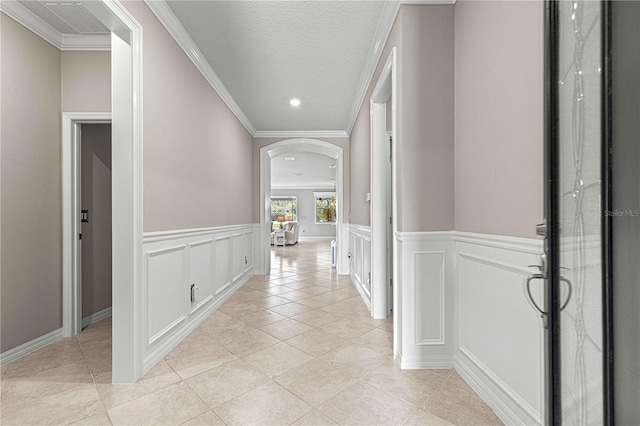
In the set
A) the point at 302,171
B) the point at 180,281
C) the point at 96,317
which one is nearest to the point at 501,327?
the point at 180,281

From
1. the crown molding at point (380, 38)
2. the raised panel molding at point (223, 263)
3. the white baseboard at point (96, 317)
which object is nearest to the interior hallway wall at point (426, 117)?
the crown molding at point (380, 38)

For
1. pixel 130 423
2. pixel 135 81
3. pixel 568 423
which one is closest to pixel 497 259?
pixel 568 423

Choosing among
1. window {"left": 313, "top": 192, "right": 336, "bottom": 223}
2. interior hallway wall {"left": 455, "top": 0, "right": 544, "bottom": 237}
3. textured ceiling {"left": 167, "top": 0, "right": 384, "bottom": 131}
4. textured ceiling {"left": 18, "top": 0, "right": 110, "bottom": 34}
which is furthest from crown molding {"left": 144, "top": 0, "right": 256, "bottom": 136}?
window {"left": 313, "top": 192, "right": 336, "bottom": 223}

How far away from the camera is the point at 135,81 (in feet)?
6.36

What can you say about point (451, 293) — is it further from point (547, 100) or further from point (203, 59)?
point (203, 59)

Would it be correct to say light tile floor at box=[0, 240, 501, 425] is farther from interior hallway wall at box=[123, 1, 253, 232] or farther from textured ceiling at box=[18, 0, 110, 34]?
textured ceiling at box=[18, 0, 110, 34]

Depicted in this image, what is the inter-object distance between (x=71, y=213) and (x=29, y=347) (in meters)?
1.08

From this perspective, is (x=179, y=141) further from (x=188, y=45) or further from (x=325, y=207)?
(x=325, y=207)

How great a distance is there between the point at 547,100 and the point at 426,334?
1.75 meters

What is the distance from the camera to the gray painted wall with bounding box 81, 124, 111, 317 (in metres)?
2.97

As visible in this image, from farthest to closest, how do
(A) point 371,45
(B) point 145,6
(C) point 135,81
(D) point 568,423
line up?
(A) point 371,45, (B) point 145,6, (C) point 135,81, (D) point 568,423

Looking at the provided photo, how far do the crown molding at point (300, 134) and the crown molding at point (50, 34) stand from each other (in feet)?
9.69

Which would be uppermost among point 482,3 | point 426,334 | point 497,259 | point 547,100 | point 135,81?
point 482,3

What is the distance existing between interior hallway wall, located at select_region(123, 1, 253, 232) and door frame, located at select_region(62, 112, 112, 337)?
2.31 ft
